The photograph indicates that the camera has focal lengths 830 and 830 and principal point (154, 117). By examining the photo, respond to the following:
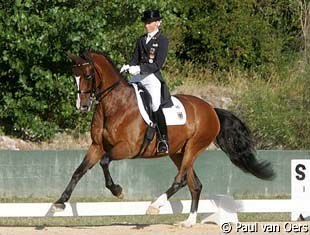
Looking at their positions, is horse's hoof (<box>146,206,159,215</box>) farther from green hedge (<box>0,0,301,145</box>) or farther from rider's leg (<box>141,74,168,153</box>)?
green hedge (<box>0,0,301,145</box>)

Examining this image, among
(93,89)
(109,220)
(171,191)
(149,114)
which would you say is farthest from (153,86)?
(109,220)

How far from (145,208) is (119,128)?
1.26 m

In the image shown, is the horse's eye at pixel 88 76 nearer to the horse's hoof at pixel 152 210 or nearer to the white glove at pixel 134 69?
the white glove at pixel 134 69

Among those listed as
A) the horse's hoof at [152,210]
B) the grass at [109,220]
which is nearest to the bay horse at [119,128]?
the horse's hoof at [152,210]

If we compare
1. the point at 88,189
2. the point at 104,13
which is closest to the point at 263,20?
the point at 104,13

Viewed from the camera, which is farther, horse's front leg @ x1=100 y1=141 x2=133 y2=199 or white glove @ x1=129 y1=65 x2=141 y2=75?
white glove @ x1=129 y1=65 x2=141 y2=75

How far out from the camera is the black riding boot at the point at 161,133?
35.6 ft

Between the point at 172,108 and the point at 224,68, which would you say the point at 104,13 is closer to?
the point at 224,68

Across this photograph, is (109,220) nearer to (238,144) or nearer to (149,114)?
(238,144)

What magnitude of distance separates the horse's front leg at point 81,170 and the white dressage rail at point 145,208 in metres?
0.29

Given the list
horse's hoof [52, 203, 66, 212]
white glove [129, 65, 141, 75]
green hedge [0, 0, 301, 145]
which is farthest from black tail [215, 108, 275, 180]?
green hedge [0, 0, 301, 145]

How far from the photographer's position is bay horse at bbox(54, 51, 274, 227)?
33.7 feet

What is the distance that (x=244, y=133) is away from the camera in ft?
39.7

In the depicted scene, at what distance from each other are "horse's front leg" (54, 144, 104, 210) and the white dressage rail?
0.29 metres
